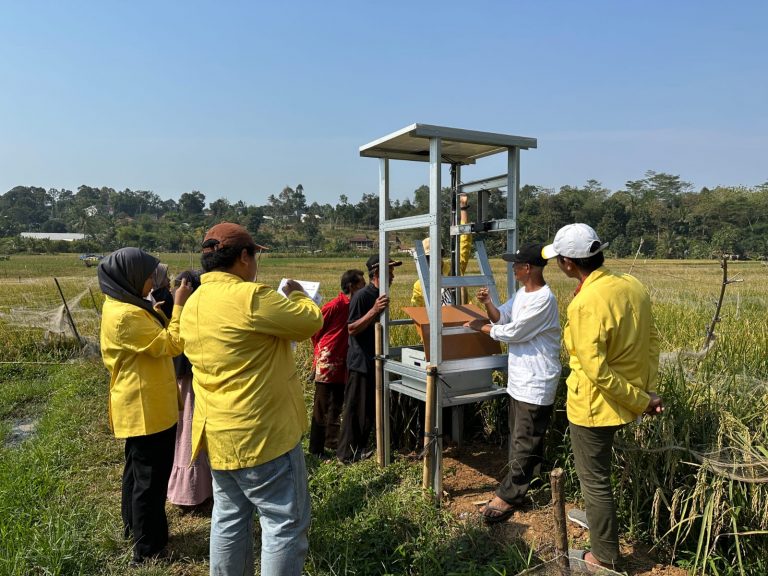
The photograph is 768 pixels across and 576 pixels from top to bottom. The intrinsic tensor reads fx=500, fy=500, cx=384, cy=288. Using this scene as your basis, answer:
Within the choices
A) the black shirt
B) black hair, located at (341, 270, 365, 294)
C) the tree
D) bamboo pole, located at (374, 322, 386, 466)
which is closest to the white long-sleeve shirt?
bamboo pole, located at (374, 322, 386, 466)

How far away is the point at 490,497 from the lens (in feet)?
11.6

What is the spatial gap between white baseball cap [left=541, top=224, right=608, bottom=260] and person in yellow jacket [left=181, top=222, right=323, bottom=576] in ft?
4.40

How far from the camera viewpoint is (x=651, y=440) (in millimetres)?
2982

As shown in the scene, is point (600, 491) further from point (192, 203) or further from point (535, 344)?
point (192, 203)

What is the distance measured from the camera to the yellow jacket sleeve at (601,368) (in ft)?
8.02

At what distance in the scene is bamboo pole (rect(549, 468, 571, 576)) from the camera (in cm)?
228

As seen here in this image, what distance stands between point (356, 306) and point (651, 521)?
8.32 ft

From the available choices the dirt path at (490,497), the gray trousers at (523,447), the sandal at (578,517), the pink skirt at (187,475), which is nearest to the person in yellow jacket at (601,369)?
the dirt path at (490,497)

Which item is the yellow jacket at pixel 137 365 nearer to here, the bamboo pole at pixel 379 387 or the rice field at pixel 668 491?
the rice field at pixel 668 491

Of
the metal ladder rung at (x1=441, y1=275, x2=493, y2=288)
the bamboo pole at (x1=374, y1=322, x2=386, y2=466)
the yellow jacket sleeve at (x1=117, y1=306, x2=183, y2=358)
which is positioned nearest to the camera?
the yellow jacket sleeve at (x1=117, y1=306, x2=183, y2=358)

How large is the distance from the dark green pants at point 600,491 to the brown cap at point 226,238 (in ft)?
6.47

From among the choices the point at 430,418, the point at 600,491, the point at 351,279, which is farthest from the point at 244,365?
the point at 351,279

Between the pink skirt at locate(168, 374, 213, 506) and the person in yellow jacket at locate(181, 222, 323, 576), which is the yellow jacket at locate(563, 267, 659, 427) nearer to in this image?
the person in yellow jacket at locate(181, 222, 323, 576)

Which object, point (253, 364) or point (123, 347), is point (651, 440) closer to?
point (253, 364)
